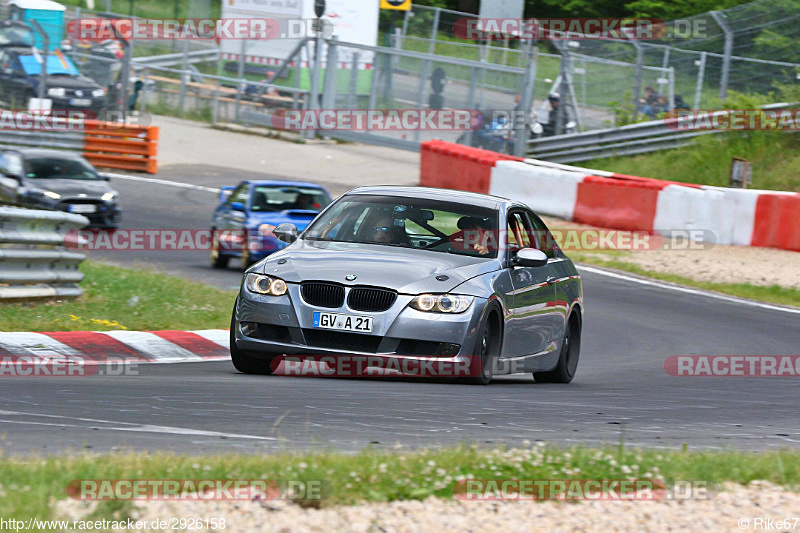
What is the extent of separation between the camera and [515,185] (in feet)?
77.9

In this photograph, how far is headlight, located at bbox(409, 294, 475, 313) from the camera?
8.12 meters

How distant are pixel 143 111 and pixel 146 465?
33.2 m

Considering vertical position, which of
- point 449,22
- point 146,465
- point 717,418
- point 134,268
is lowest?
point 134,268

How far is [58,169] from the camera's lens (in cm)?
2161

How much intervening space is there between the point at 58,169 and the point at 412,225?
13.9m

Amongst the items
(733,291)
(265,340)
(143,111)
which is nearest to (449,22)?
(143,111)

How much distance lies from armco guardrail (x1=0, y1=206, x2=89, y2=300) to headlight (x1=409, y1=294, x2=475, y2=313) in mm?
4632

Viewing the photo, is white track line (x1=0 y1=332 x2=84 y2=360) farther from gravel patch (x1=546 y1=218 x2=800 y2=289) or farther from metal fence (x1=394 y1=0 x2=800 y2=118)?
metal fence (x1=394 y1=0 x2=800 y2=118)

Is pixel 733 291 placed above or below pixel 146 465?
below

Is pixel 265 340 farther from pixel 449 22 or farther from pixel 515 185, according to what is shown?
pixel 449 22
